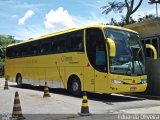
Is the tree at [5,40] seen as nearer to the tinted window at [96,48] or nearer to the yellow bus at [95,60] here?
the yellow bus at [95,60]

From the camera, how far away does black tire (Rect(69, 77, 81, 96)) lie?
19.5 meters

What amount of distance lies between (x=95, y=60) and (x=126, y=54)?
1538 millimetres

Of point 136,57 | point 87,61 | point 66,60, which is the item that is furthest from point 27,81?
point 136,57

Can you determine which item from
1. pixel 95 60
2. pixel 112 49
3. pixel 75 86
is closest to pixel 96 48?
pixel 95 60

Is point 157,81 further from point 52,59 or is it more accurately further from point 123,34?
point 52,59

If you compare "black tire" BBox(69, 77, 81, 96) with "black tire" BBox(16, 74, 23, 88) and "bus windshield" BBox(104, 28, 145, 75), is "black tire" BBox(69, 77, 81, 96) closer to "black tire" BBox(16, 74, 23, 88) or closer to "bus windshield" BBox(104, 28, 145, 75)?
"bus windshield" BBox(104, 28, 145, 75)

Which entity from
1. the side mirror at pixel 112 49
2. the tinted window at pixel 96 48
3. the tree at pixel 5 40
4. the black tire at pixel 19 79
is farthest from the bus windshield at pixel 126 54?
the tree at pixel 5 40

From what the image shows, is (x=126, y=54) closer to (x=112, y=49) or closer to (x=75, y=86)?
(x=112, y=49)

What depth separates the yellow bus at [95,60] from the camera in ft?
56.1

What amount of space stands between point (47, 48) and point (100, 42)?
6.17 metres

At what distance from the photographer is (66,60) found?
20.6m

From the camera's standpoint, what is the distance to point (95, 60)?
1806 cm

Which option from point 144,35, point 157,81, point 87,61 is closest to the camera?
point 87,61

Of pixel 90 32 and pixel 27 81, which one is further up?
pixel 90 32
